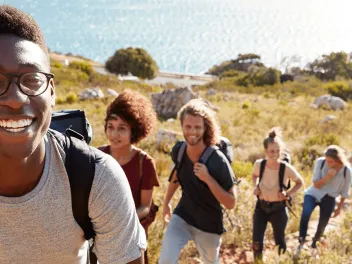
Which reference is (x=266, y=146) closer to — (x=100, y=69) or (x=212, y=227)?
(x=212, y=227)

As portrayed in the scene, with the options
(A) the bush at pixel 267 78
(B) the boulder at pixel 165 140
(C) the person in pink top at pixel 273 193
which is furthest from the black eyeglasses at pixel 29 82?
(A) the bush at pixel 267 78

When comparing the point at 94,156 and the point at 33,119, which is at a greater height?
the point at 33,119

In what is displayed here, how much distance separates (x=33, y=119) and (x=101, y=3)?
141 metres

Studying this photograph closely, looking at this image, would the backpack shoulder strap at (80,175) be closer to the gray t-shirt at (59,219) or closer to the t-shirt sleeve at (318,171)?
the gray t-shirt at (59,219)

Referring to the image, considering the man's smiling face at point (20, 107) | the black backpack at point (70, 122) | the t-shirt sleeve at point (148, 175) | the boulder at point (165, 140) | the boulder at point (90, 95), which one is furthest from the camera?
the boulder at point (90, 95)

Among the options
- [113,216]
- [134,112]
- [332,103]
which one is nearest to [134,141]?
[134,112]

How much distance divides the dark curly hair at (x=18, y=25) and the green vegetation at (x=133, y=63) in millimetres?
38189

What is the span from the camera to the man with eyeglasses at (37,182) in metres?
1.07

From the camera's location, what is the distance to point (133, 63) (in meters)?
38.9

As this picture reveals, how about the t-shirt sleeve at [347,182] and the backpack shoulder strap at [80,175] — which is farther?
the t-shirt sleeve at [347,182]

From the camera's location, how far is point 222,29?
9100 centimetres

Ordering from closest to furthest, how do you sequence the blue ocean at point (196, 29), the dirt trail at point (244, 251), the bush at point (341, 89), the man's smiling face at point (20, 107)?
the man's smiling face at point (20, 107), the dirt trail at point (244, 251), the bush at point (341, 89), the blue ocean at point (196, 29)

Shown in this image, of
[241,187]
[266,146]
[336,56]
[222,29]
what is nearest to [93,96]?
[241,187]

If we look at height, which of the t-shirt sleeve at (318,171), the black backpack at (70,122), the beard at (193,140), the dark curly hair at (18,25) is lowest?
the t-shirt sleeve at (318,171)
